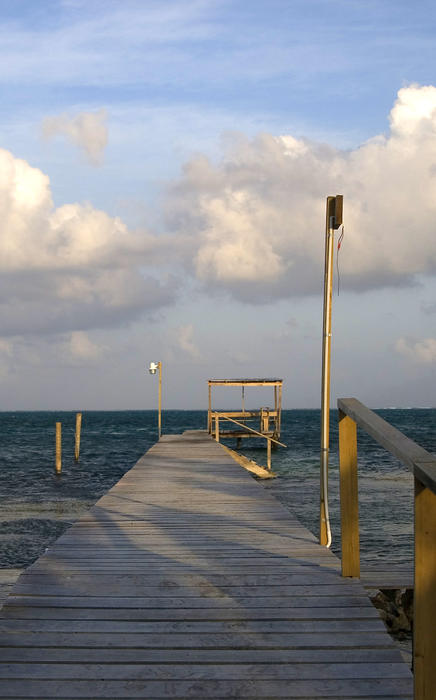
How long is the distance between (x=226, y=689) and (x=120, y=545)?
124 inches

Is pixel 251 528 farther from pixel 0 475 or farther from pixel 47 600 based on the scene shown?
pixel 0 475

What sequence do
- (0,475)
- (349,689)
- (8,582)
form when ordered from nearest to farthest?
(349,689), (8,582), (0,475)

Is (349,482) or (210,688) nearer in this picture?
(210,688)

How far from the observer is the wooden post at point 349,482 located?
178 inches

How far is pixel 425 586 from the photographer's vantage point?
2.56 m

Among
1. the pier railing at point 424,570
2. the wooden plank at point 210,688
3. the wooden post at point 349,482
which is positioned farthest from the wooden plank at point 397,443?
the wooden plank at point 210,688

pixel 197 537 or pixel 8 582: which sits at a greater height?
pixel 197 537

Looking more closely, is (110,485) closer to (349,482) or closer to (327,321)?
(327,321)

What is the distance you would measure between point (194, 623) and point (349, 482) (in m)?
1.34

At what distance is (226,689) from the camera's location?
3156 mm

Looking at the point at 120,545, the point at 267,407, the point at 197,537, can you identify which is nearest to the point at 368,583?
the point at 197,537

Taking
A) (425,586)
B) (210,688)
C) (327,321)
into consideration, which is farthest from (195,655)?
(327,321)

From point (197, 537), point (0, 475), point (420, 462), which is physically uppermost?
point (420, 462)

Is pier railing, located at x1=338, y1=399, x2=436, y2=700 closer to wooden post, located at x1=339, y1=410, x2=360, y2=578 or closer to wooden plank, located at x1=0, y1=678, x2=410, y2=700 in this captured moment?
wooden plank, located at x1=0, y1=678, x2=410, y2=700
